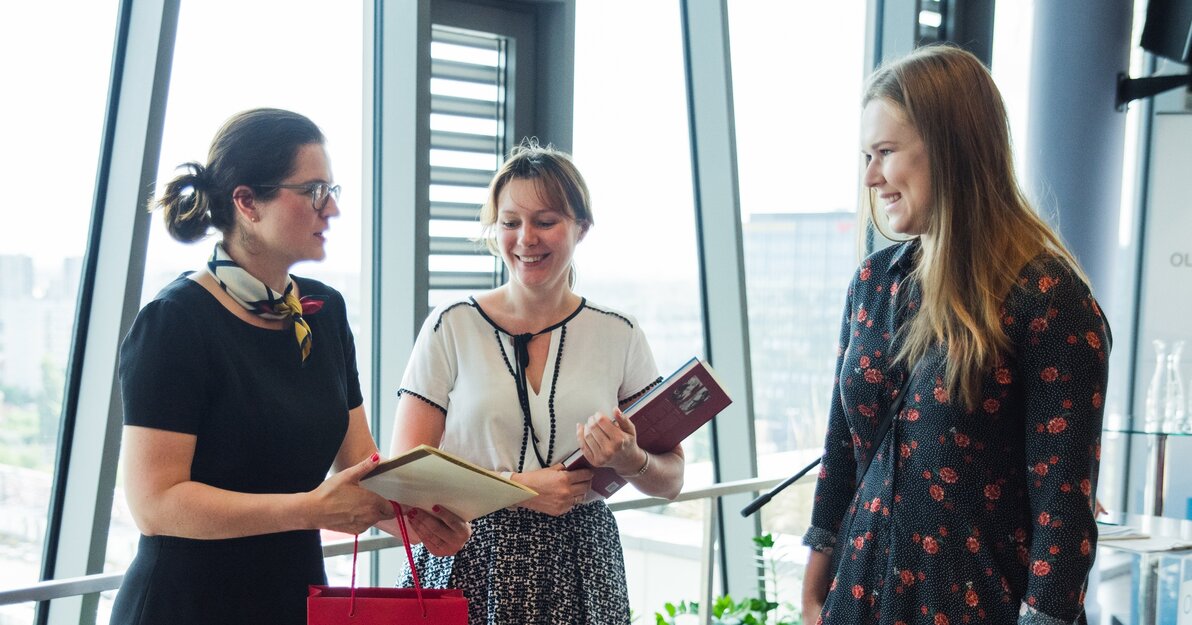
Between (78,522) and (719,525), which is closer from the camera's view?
(78,522)

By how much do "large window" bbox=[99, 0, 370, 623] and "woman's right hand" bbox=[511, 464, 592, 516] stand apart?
2.54 feet

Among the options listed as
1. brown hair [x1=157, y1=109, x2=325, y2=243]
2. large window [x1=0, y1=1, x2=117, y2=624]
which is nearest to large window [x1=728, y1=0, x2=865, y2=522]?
large window [x1=0, y1=1, x2=117, y2=624]

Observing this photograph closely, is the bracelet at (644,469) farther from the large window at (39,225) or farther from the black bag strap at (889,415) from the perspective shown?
the large window at (39,225)

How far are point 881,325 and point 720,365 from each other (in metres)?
2.19

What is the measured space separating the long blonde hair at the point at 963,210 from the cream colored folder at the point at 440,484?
65 centimetres

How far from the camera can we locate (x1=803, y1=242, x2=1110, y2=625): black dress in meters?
1.37

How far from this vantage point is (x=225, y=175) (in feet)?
5.15

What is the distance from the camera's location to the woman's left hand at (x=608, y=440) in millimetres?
1757

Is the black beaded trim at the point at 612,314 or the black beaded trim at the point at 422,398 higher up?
the black beaded trim at the point at 612,314

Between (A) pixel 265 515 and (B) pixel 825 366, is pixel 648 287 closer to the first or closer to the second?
(B) pixel 825 366

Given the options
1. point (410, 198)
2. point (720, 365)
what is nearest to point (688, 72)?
point (720, 365)

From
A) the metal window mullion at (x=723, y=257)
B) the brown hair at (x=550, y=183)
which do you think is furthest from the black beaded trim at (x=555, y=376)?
the metal window mullion at (x=723, y=257)

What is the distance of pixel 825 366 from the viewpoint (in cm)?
426

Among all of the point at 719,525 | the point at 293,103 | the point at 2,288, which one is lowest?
the point at 719,525
